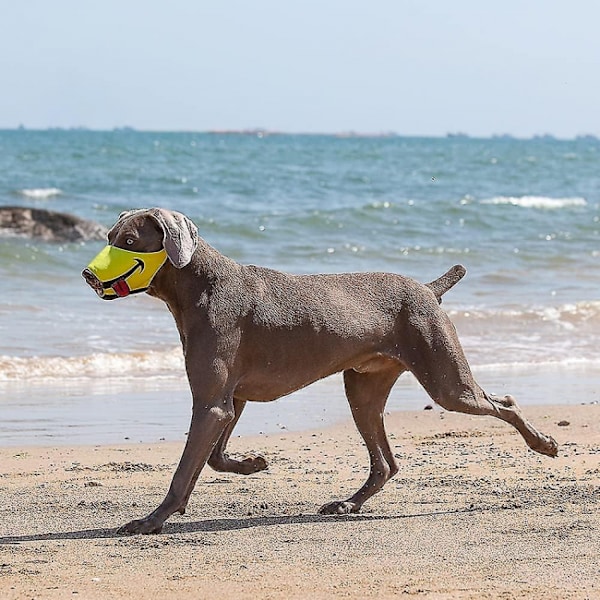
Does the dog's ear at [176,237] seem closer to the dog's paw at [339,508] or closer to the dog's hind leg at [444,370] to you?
the dog's hind leg at [444,370]

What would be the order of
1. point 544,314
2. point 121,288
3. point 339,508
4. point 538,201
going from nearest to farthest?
point 121,288, point 339,508, point 544,314, point 538,201

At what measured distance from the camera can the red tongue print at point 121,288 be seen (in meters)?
6.08

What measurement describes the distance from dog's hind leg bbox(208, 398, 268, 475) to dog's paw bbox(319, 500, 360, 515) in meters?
0.40

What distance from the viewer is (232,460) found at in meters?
6.68

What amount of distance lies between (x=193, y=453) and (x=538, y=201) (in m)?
34.4

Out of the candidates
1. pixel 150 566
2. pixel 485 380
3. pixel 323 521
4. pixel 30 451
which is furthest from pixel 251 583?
pixel 485 380

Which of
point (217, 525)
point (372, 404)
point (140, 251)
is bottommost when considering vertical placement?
point (217, 525)

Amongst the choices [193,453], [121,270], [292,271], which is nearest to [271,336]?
[193,453]

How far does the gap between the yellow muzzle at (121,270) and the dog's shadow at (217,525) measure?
1.16 metres

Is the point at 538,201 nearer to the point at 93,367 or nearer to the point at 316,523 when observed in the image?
the point at 93,367

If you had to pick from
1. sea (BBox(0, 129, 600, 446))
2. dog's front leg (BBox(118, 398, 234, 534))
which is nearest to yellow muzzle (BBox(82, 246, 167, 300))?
dog's front leg (BBox(118, 398, 234, 534))

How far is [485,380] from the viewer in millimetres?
11414

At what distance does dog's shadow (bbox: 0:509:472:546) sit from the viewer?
5996 millimetres

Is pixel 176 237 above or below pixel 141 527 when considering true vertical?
above
